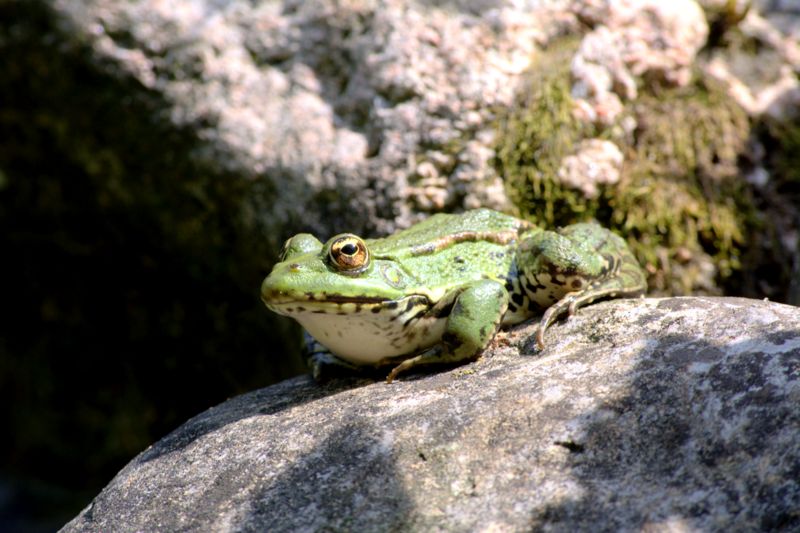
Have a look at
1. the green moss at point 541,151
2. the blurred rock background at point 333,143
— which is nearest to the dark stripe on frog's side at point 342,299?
the blurred rock background at point 333,143

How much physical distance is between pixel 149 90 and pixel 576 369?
4.00 metres

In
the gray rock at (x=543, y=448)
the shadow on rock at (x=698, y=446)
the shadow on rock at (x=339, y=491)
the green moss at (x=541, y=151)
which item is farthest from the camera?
the green moss at (x=541, y=151)

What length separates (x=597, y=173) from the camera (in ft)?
16.1

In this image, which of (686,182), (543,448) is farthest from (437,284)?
(686,182)

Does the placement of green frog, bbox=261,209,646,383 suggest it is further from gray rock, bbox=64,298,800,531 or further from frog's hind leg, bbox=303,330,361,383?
gray rock, bbox=64,298,800,531

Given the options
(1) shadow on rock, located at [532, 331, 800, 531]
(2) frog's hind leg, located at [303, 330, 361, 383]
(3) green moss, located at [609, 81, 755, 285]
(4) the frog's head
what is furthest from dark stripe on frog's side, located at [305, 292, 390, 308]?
(3) green moss, located at [609, 81, 755, 285]

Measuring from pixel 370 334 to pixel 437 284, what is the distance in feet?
1.30

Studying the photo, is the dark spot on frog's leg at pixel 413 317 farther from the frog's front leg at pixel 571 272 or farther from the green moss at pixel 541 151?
the green moss at pixel 541 151

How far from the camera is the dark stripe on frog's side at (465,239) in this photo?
375 cm

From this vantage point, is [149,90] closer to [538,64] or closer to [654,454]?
[538,64]

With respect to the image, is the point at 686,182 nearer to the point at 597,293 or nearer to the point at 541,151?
the point at 541,151

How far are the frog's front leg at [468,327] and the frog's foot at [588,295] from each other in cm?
21

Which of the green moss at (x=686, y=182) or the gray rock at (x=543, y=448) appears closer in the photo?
→ the gray rock at (x=543, y=448)

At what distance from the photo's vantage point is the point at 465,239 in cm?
387
